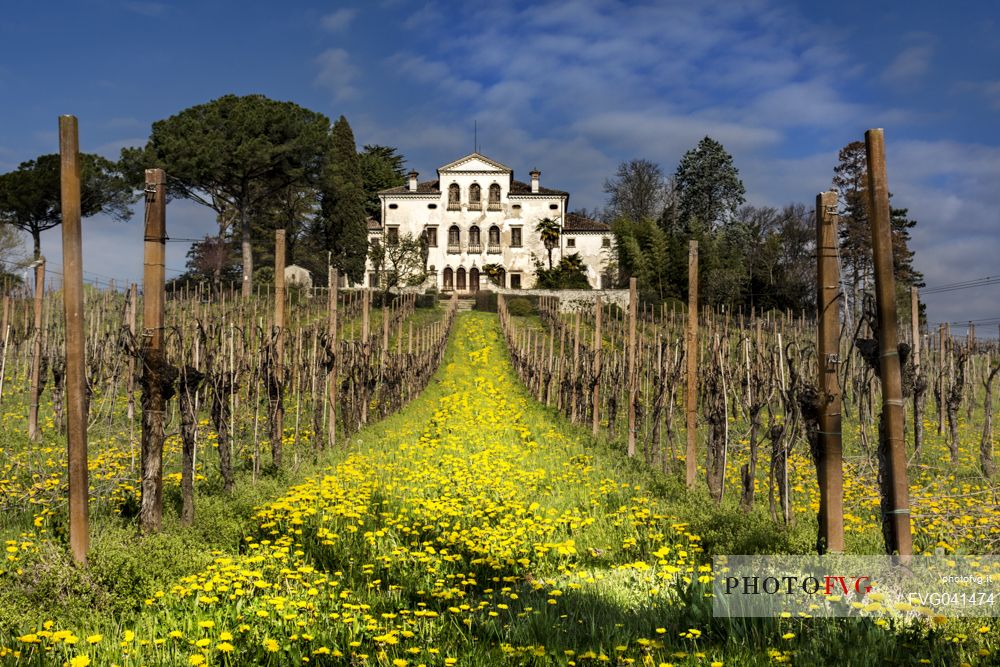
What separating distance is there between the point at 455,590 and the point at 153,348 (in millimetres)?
4113

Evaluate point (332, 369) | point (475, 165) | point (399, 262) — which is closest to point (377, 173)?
point (475, 165)

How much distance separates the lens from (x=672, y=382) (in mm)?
13266

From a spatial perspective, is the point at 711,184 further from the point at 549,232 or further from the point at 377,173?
the point at 377,173

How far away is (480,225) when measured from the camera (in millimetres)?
75000

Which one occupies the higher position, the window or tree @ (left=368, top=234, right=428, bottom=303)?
the window

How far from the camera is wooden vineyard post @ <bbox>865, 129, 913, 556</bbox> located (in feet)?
21.4

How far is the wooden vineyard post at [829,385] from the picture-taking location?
709 centimetres

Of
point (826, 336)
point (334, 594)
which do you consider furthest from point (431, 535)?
point (826, 336)

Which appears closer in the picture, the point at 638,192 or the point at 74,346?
the point at 74,346

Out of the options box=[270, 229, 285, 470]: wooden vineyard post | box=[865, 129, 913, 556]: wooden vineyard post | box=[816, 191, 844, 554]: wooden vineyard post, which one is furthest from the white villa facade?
box=[865, 129, 913, 556]: wooden vineyard post

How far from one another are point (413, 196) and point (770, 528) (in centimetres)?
6966

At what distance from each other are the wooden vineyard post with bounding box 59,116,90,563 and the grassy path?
4.08ft

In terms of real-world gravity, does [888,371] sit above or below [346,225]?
below

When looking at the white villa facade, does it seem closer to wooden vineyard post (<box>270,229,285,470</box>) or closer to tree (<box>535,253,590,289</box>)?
tree (<box>535,253,590,289</box>)
